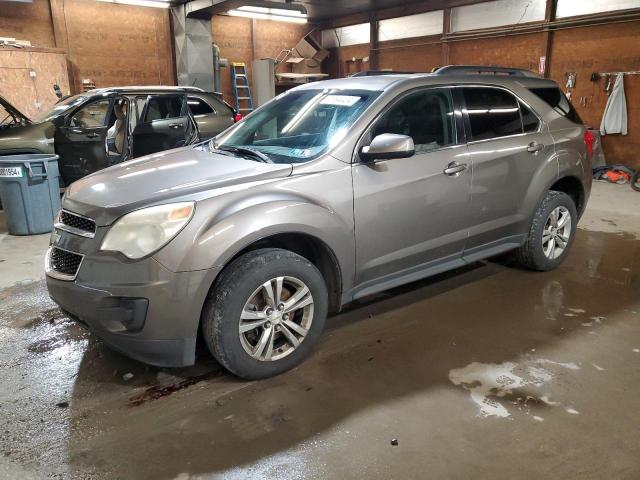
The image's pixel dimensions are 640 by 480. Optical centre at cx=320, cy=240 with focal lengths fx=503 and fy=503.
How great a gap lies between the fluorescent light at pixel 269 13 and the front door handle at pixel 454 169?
394 inches

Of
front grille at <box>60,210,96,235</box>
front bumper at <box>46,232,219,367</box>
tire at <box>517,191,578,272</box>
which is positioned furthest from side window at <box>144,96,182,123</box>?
tire at <box>517,191,578,272</box>

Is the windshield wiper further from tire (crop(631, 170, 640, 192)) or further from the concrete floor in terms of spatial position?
tire (crop(631, 170, 640, 192))

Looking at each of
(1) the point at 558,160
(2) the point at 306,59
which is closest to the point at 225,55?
(2) the point at 306,59

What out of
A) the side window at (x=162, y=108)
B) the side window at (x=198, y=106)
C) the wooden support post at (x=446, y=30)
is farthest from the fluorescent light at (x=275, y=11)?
the side window at (x=162, y=108)

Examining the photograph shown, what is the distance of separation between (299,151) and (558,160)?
2.19 metres

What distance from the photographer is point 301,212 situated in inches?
103

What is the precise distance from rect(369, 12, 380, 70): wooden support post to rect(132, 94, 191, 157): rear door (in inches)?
302

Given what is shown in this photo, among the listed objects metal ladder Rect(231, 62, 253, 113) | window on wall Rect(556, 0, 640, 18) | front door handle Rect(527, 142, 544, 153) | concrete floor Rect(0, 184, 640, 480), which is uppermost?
window on wall Rect(556, 0, 640, 18)

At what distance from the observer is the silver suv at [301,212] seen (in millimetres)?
2344

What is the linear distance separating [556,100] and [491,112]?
2.94 feet

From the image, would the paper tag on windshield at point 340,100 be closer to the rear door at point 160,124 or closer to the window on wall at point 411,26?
the rear door at point 160,124

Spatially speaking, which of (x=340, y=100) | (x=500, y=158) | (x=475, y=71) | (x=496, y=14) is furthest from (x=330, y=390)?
(x=496, y=14)

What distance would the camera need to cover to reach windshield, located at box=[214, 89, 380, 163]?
2.93 metres

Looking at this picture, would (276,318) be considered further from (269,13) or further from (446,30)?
(269,13)
